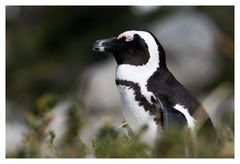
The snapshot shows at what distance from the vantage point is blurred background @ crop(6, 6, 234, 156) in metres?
11.8

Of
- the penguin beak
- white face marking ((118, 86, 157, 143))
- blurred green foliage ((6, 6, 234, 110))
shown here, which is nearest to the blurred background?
blurred green foliage ((6, 6, 234, 110))

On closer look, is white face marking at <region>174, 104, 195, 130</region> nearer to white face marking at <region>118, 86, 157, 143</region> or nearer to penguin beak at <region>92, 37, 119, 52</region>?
white face marking at <region>118, 86, 157, 143</region>

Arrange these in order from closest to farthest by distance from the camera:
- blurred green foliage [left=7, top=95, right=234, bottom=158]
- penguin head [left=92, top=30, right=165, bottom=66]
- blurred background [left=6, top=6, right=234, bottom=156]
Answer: blurred green foliage [left=7, top=95, right=234, bottom=158]
penguin head [left=92, top=30, right=165, bottom=66]
blurred background [left=6, top=6, right=234, bottom=156]

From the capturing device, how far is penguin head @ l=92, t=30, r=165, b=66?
512cm

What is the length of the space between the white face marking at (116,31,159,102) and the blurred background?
5.79 metres

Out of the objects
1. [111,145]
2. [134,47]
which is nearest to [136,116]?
[134,47]

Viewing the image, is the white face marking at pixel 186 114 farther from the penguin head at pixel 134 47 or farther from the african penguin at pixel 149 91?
the penguin head at pixel 134 47

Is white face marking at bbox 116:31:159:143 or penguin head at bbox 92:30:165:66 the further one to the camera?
penguin head at bbox 92:30:165:66

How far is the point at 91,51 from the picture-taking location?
14.6m

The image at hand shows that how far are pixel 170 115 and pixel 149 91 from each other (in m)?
0.20

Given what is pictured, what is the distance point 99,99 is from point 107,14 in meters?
3.37

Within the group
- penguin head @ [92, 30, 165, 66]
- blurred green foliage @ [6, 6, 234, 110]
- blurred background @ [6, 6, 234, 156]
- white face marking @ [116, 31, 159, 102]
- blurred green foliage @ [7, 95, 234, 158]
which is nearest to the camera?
blurred green foliage @ [7, 95, 234, 158]

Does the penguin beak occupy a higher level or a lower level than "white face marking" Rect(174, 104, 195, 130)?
higher

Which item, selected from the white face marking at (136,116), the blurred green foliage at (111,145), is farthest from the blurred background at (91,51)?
the blurred green foliage at (111,145)
